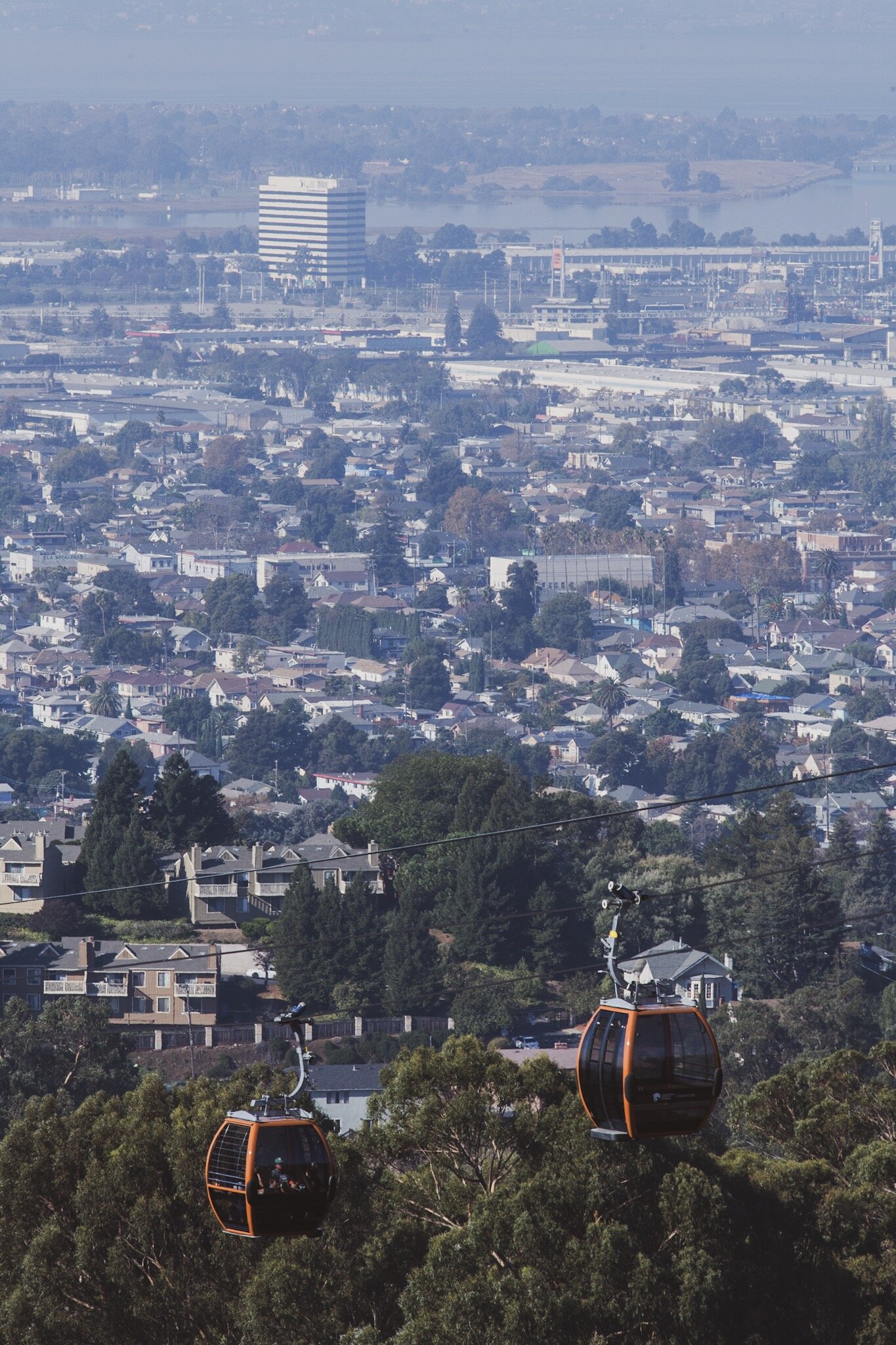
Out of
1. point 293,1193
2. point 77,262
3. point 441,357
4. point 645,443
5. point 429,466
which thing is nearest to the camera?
point 293,1193

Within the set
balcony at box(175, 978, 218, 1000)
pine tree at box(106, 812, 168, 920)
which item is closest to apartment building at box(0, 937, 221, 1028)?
balcony at box(175, 978, 218, 1000)

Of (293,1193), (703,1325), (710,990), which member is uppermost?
(293,1193)

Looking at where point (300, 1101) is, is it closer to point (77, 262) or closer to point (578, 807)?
point (578, 807)

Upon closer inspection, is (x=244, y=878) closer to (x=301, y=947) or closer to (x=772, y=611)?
(x=301, y=947)

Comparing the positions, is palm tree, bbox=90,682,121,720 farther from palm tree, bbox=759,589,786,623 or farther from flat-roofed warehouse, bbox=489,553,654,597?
palm tree, bbox=759,589,786,623

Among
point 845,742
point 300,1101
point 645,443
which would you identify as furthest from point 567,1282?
point 645,443

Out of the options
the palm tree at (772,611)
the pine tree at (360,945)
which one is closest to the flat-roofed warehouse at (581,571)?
A: the palm tree at (772,611)
